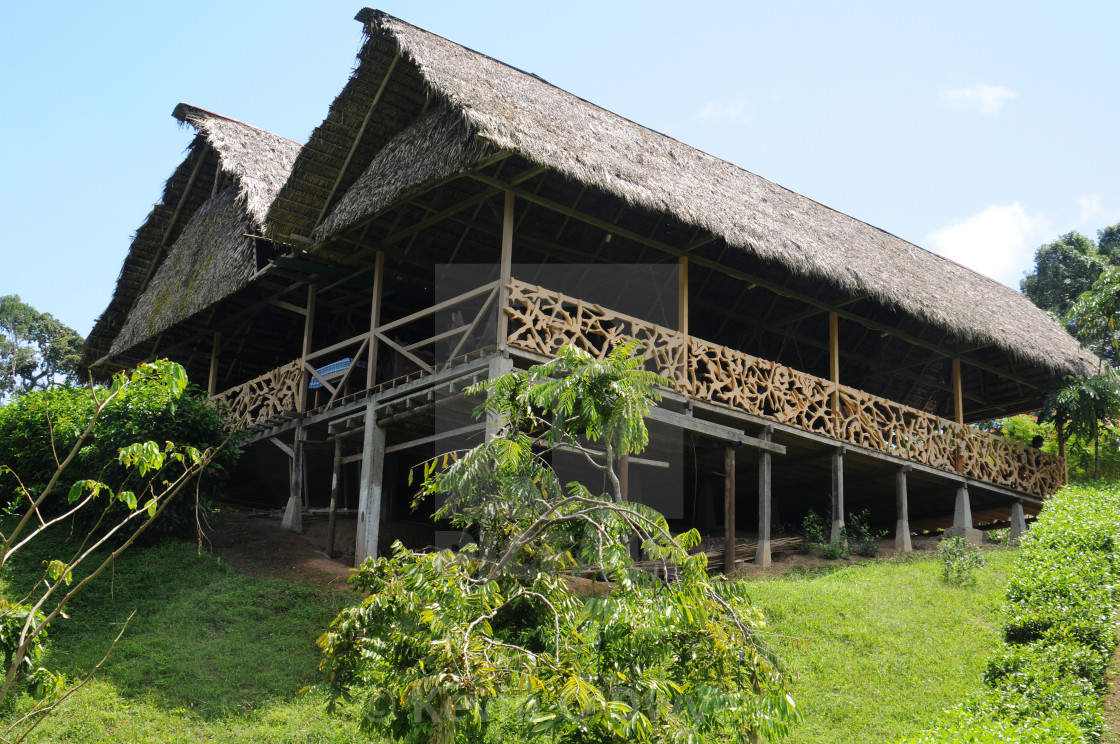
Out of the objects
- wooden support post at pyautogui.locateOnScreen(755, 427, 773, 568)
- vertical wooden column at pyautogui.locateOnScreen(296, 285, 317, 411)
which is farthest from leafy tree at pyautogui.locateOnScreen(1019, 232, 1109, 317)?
vertical wooden column at pyautogui.locateOnScreen(296, 285, 317, 411)

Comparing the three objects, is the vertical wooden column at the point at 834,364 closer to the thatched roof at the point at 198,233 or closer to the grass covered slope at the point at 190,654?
the grass covered slope at the point at 190,654

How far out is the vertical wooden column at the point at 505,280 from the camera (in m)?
11.4

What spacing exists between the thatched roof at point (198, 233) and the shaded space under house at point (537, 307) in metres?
0.05

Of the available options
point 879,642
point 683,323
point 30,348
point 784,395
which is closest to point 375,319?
point 683,323

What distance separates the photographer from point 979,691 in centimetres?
896

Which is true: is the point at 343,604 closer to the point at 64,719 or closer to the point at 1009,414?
the point at 64,719

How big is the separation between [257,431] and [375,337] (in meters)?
2.84

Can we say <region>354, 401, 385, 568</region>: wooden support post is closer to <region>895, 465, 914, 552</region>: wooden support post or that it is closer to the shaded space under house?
the shaded space under house

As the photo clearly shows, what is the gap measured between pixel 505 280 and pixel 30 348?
2527 centimetres

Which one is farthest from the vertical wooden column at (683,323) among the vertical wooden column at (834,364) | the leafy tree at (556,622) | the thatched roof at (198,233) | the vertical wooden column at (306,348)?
the leafy tree at (556,622)

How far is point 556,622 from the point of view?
18.0 feet

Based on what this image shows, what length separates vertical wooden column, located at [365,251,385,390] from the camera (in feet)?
43.5

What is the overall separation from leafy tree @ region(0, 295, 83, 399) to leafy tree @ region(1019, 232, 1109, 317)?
27.0 metres

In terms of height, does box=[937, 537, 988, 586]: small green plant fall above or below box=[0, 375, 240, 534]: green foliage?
below
